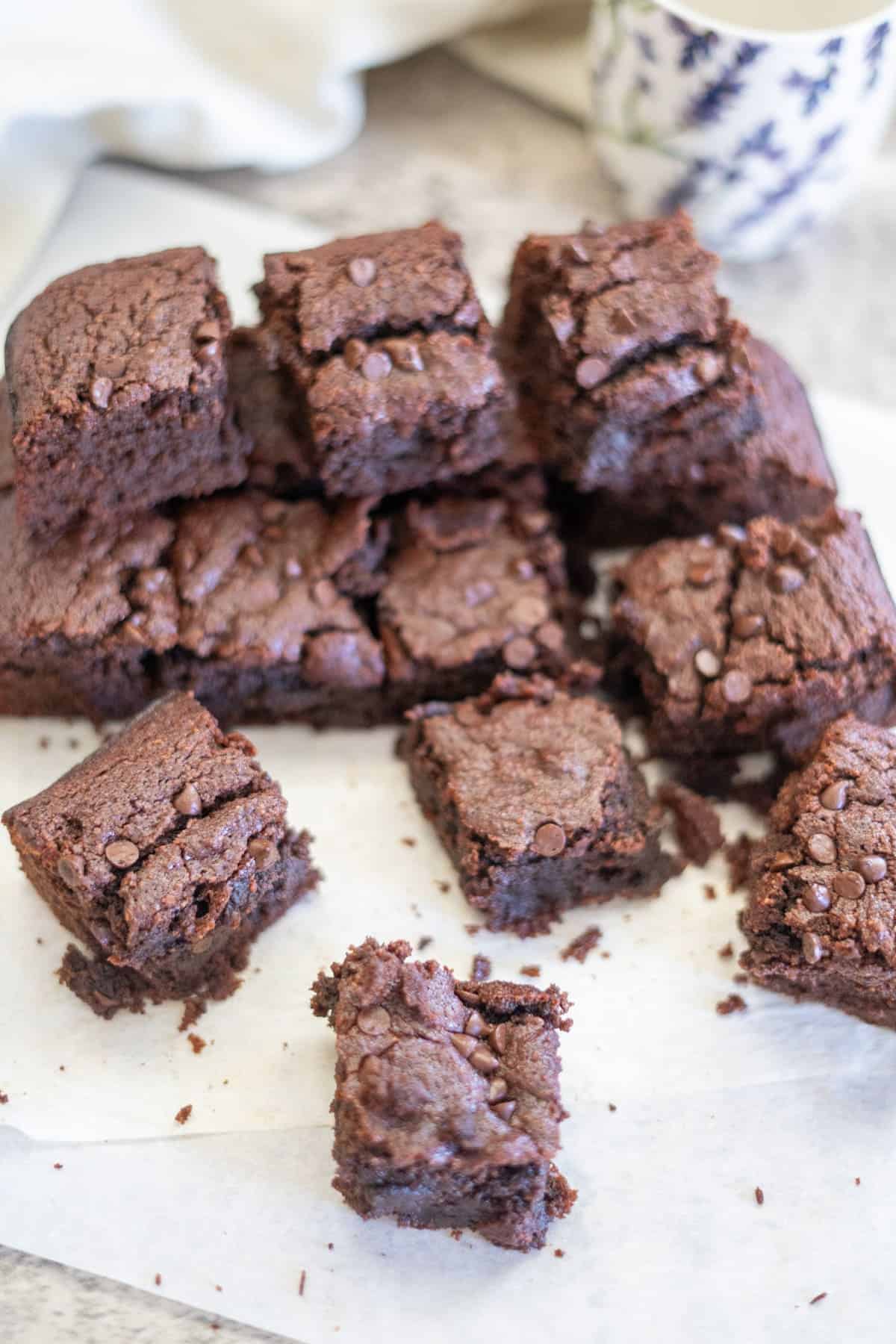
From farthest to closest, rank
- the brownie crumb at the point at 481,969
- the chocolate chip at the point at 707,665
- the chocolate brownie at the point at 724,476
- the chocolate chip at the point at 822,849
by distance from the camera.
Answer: the chocolate brownie at the point at 724,476 → the chocolate chip at the point at 707,665 → the brownie crumb at the point at 481,969 → the chocolate chip at the point at 822,849

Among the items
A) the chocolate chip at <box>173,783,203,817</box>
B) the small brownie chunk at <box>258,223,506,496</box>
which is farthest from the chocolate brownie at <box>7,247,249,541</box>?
the chocolate chip at <box>173,783,203,817</box>

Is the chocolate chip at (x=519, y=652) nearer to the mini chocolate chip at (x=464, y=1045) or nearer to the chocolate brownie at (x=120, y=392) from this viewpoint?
the chocolate brownie at (x=120, y=392)

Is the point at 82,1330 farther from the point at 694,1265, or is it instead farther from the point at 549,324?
the point at 549,324

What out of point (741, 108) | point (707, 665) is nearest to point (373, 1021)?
point (707, 665)

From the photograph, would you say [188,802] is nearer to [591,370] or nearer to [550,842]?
[550,842]

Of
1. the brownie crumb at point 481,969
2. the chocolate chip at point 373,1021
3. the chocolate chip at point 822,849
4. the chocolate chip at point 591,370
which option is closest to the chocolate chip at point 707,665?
the chocolate chip at point 822,849

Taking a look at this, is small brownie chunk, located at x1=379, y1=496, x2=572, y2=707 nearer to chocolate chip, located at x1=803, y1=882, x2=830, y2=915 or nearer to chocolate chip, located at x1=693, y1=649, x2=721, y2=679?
chocolate chip, located at x1=693, y1=649, x2=721, y2=679
